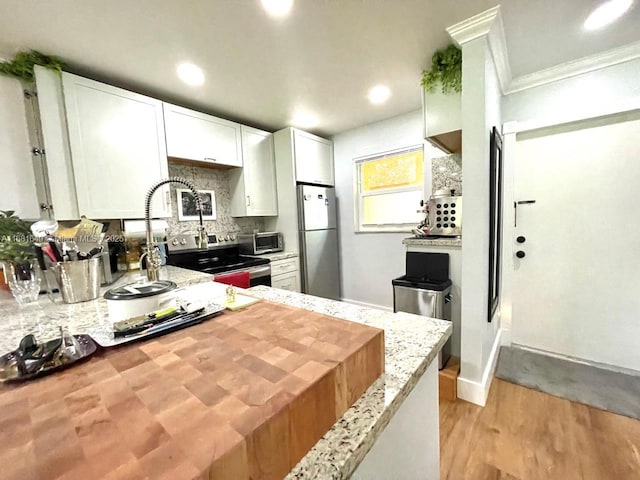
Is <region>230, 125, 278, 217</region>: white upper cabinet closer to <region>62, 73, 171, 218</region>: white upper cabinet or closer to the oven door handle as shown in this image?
the oven door handle

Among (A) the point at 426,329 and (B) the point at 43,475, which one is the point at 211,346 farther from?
(A) the point at 426,329

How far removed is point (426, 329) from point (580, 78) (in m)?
2.50

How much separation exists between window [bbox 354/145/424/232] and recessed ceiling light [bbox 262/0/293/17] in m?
1.96

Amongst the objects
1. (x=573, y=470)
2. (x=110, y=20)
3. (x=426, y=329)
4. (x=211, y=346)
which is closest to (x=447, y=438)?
(x=573, y=470)

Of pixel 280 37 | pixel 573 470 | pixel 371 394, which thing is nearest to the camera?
pixel 371 394

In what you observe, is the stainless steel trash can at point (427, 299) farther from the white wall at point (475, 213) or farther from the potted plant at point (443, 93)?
the potted plant at point (443, 93)

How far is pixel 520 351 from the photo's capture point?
2344 mm

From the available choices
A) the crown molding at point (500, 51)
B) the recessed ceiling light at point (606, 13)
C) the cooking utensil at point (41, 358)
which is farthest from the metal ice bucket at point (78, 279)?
the recessed ceiling light at point (606, 13)

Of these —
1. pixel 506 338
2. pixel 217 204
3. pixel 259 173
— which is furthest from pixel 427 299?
pixel 217 204

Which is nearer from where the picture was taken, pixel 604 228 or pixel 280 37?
pixel 280 37

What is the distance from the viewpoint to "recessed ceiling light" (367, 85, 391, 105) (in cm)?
236

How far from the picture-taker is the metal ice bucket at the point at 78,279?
3.84ft

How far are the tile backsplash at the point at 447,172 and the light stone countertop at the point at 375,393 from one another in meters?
2.11

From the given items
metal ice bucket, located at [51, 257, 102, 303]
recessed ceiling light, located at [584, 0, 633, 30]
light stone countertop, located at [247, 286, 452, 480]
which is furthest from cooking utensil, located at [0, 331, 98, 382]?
recessed ceiling light, located at [584, 0, 633, 30]
